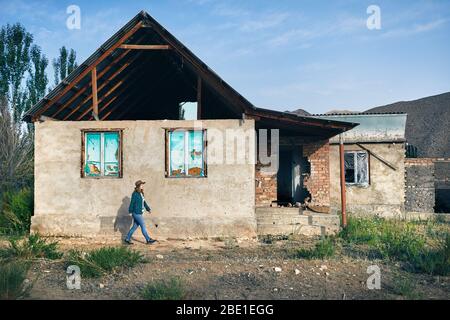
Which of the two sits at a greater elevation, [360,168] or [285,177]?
[360,168]

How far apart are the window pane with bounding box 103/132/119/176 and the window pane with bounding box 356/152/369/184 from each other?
9929mm

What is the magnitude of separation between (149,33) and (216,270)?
6715 mm

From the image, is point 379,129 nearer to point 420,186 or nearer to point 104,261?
point 420,186

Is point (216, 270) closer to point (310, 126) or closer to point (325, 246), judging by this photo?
point (325, 246)

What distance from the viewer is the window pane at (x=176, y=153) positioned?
9.27 m

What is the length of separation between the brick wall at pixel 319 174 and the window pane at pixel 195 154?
13.8 ft

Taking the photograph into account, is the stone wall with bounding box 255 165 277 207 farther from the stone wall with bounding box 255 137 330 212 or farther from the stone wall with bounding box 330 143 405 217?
the stone wall with bounding box 330 143 405 217

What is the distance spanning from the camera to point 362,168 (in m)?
14.7

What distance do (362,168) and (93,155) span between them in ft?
34.7

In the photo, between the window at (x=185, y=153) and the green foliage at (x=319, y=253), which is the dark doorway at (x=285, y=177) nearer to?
the window at (x=185, y=153)

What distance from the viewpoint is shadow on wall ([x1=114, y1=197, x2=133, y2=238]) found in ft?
30.2

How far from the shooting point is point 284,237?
9242 mm

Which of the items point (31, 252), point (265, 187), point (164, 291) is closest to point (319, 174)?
point (265, 187)
